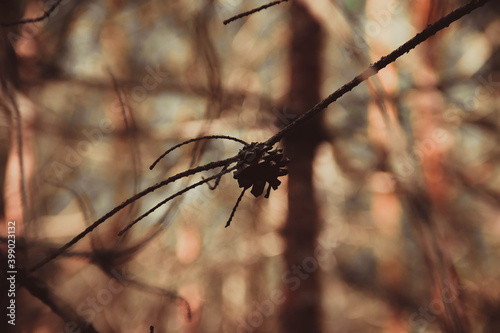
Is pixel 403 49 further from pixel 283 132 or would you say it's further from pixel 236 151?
pixel 236 151

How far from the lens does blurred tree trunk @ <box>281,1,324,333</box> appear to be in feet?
2.69

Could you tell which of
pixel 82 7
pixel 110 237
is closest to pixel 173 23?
pixel 82 7

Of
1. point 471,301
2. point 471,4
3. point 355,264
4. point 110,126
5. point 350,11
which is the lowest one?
point 471,301

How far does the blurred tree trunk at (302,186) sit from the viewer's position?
0.82 metres

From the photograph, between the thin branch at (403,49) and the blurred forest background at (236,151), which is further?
the blurred forest background at (236,151)

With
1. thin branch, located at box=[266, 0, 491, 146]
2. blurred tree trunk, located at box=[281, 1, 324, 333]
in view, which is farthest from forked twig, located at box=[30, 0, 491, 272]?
blurred tree trunk, located at box=[281, 1, 324, 333]

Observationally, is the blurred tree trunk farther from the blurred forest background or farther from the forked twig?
the forked twig

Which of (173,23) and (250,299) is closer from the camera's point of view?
(250,299)

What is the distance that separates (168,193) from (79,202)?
0.67ft

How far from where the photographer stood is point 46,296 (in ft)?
2.83

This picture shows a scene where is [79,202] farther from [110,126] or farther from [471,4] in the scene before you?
[471,4]

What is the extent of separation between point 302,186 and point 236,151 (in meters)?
0.16

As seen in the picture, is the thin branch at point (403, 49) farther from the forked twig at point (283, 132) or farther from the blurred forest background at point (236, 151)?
the blurred forest background at point (236, 151)

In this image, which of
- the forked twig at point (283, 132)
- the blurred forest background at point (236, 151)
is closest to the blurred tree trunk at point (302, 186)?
the blurred forest background at point (236, 151)
